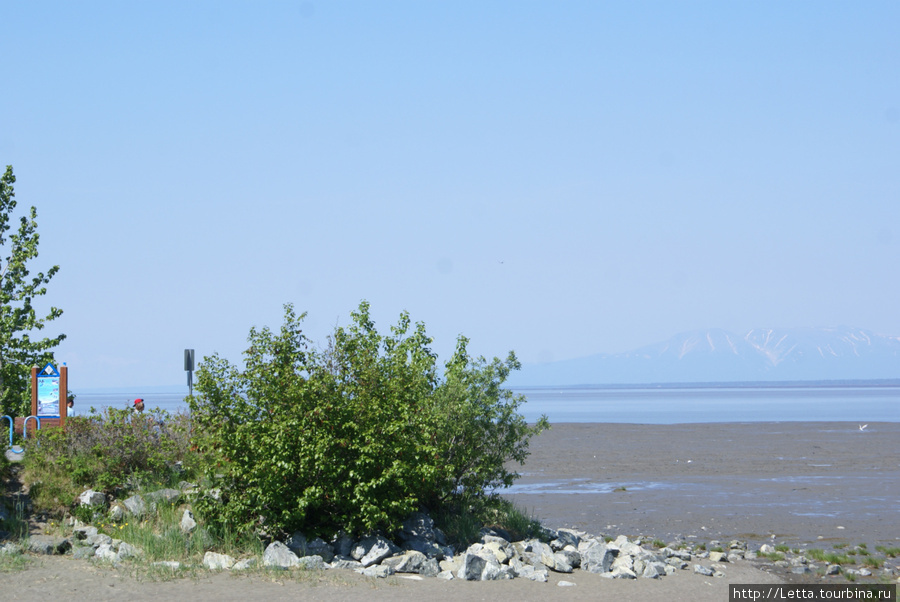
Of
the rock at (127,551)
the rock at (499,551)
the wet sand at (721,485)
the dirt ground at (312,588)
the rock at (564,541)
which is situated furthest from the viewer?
the wet sand at (721,485)

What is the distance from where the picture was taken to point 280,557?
1427 cm

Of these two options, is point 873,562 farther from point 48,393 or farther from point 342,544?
point 48,393

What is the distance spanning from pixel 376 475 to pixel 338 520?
1075 millimetres

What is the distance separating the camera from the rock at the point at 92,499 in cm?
1595

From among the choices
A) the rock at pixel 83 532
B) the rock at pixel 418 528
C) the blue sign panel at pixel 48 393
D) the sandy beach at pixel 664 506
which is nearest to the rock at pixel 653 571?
the sandy beach at pixel 664 506

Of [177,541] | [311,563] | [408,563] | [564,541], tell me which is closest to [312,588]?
[311,563]

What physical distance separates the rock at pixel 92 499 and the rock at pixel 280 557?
3.67 m

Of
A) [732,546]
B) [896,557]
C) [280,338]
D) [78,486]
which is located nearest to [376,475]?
[280,338]

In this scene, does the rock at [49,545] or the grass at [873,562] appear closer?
the rock at [49,545]

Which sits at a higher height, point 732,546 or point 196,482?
point 196,482

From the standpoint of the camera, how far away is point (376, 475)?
15.0m

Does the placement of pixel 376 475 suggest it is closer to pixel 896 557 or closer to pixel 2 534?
pixel 2 534

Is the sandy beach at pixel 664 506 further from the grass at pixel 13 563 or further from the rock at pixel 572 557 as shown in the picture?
the rock at pixel 572 557

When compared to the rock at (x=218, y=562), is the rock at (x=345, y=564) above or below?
below
